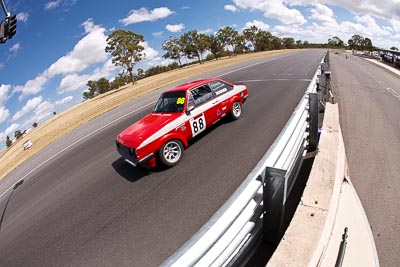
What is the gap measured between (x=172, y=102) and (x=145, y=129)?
1.24 metres

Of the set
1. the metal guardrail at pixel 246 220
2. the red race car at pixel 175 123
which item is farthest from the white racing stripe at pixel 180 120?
the metal guardrail at pixel 246 220

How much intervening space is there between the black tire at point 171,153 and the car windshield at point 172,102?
976 mm

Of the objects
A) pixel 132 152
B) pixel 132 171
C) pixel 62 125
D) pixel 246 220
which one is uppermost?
pixel 246 220

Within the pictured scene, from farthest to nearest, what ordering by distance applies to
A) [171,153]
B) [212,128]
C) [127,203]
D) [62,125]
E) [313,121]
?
[62,125]
[212,128]
[171,153]
[127,203]
[313,121]

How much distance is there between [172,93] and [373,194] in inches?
206

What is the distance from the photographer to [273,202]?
7.35ft

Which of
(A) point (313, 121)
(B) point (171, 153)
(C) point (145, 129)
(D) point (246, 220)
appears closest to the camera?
(D) point (246, 220)

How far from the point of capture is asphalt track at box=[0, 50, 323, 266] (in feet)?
12.8

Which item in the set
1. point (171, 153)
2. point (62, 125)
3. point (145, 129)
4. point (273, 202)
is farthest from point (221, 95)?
point (62, 125)

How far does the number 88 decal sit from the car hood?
1.52 feet

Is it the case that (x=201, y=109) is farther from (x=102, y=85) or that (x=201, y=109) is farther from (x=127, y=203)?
(x=102, y=85)

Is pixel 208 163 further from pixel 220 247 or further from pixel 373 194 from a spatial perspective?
pixel 220 247

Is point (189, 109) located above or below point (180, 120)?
above

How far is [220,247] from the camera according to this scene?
1.77m
